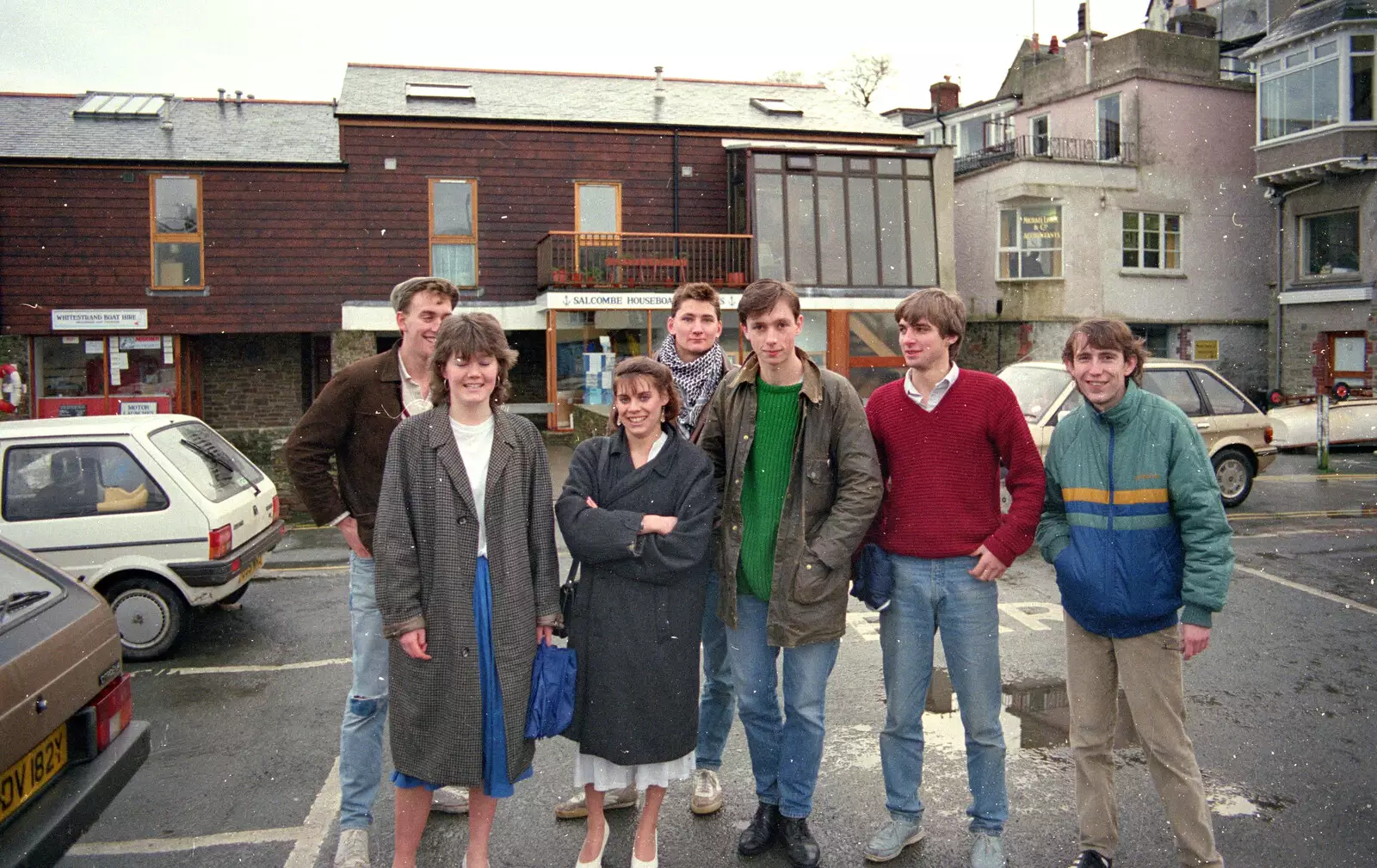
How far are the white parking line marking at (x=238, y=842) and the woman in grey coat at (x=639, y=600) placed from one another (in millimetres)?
1146

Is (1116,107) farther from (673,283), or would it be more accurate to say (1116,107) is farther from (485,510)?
(485,510)

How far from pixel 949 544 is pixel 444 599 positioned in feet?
5.95

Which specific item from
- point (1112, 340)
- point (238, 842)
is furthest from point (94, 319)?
point (1112, 340)

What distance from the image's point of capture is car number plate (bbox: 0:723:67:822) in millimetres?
3018

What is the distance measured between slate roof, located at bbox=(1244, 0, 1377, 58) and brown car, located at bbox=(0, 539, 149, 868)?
28282mm

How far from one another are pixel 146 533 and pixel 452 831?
152 inches

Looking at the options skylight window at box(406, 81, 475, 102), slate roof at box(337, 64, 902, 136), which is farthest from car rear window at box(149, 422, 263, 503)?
skylight window at box(406, 81, 475, 102)

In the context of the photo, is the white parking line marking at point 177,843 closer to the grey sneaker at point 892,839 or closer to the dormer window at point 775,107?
the grey sneaker at point 892,839

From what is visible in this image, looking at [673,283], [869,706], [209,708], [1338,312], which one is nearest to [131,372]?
[673,283]

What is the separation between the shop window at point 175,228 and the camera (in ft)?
69.4

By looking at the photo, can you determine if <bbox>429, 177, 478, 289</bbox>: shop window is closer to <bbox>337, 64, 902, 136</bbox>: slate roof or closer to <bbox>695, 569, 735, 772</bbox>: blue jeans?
<bbox>337, 64, 902, 136</bbox>: slate roof

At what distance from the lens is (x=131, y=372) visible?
22078mm

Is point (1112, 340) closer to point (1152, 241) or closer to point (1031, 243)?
point (1031, 243)

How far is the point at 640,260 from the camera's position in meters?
21.4
